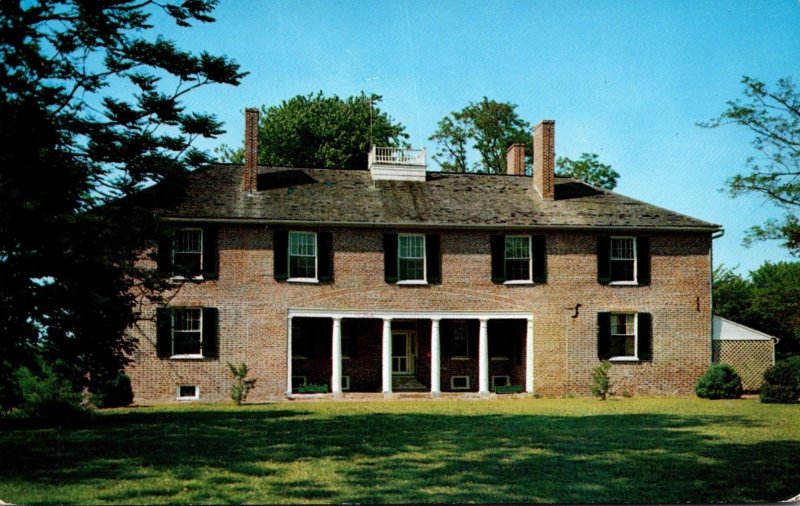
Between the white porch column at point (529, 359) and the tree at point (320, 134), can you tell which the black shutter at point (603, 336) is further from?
the tree at point (320, 134)

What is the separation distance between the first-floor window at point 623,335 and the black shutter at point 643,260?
1.21 metres

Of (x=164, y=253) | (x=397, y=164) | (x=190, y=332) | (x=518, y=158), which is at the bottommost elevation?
(x=190, y=332)

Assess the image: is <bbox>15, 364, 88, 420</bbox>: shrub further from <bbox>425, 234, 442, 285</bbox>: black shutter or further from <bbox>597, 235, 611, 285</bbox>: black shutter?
<bbox>597, 235, 611, 285</bbox>: black shutter

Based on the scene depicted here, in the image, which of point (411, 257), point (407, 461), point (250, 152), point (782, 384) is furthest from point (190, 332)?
point (782, 384)

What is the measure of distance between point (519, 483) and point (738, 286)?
2860 centimetres

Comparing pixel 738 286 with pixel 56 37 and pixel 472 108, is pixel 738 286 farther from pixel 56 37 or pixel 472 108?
pixel 56 37

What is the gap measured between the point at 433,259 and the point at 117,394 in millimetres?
10213

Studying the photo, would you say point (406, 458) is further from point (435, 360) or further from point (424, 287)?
point (424, 287)

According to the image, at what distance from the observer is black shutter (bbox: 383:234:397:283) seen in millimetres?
25031

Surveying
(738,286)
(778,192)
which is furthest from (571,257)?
(738,286)

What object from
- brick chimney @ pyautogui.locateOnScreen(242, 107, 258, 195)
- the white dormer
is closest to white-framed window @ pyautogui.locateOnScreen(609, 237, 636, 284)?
the white dormer

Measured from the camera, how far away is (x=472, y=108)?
33.0 metres

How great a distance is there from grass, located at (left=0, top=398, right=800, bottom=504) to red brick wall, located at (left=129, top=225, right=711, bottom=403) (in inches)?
195

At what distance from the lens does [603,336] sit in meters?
25.8
